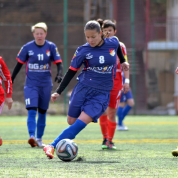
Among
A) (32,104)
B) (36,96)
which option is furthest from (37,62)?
(32,104)

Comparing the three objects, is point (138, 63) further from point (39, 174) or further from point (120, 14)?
point (39, 174)

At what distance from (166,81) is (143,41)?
171cm

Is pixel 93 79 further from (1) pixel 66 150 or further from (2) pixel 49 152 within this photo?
(2) pixel 49 152

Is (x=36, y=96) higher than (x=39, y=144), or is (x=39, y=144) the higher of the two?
(x=36, y=96)

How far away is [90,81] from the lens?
Answer: 5543mm

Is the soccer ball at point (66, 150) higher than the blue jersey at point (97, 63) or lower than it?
lower

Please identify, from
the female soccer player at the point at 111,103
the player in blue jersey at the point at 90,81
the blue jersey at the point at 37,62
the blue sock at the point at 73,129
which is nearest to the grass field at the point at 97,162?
the female soccer player at the point at 111,103

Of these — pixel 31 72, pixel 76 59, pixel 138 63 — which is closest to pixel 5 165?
pixel 76 59

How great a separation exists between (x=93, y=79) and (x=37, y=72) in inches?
83.3

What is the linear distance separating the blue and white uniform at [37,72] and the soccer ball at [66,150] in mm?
2164

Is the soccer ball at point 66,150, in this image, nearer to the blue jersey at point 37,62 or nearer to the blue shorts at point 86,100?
the blue shorts at point 86,100

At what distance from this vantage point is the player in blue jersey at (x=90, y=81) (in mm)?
5359

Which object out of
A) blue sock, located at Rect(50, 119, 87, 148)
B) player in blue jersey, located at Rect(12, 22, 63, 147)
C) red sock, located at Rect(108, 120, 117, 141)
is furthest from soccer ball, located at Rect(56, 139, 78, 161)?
player in blue jersey, located at Rect(12, 22, 63, 147)

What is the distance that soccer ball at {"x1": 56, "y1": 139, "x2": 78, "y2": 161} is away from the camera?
5.24 metres
